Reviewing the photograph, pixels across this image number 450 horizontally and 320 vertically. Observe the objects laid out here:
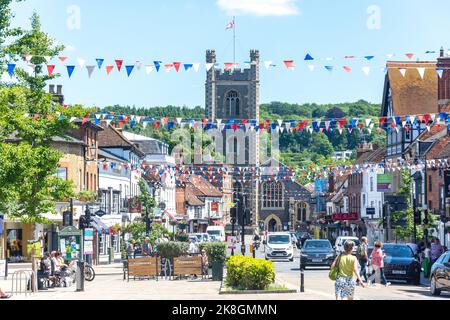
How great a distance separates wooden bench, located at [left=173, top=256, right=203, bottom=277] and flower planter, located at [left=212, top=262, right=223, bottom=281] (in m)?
1.20

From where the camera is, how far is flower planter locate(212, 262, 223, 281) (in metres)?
39.2

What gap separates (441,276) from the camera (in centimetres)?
3052

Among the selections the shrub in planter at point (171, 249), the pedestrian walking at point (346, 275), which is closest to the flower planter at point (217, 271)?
the shrub in planter at point (171, 249)

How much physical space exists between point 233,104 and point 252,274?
469ft

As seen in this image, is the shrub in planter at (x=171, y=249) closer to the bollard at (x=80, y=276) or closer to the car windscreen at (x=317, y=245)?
the car windscreen at (x=317, y=245)

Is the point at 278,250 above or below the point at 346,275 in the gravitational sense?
below

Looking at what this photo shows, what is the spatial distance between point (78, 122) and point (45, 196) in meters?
15.9

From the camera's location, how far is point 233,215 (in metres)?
51.0

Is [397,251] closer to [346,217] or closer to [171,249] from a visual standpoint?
[171,249]

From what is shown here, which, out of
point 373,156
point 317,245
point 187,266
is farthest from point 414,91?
point 187,266

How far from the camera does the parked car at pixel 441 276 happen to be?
30125mm

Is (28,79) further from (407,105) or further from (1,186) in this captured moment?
(407,105)

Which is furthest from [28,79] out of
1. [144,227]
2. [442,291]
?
[442,291]

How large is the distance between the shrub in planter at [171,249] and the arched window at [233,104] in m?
129
